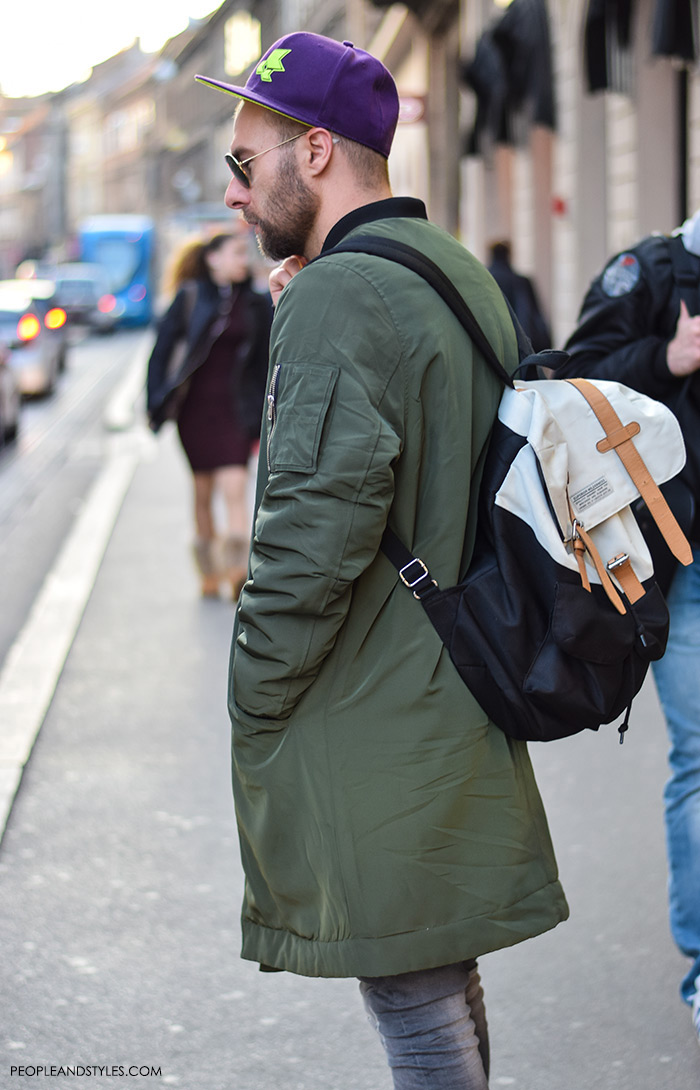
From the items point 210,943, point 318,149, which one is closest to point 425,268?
point 318,149

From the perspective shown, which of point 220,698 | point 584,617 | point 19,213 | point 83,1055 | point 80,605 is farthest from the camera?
point 19,213

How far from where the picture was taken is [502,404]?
212 centimetres

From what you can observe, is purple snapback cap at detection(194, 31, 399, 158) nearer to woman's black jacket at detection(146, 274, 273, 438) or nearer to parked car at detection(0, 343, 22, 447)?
woman's black jacket at detection(146, 274, 273, 438)

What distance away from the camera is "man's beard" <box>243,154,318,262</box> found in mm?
2156

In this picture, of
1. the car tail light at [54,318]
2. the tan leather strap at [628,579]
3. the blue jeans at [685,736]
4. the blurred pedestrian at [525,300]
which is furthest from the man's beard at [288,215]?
the car tail light at [54,318]

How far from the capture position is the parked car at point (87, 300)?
42.4 metres

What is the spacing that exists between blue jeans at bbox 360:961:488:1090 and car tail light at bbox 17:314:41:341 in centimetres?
1935

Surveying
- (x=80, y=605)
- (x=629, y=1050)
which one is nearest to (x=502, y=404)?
(x=629, y=1050)

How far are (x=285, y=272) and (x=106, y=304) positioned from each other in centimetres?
4209

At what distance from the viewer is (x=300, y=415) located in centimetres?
197

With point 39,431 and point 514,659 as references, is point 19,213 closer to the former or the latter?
point 39,431

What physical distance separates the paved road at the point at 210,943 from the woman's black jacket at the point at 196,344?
1.93 m

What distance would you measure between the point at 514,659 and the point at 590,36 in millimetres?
9730

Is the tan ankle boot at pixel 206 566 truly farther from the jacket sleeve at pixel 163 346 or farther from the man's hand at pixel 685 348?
the man's hand at pixel 685 348
